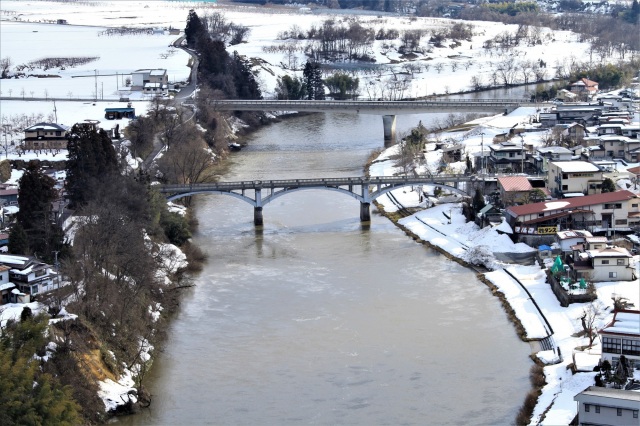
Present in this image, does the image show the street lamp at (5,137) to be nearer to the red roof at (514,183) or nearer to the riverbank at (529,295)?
the riverbank at (529,295)

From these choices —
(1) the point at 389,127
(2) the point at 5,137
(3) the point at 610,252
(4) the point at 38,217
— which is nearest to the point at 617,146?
(1) the point at 389,127

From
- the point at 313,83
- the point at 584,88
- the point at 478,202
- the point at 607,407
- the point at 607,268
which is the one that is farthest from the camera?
the point at 313,83

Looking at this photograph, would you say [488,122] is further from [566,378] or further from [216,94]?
[566,378]

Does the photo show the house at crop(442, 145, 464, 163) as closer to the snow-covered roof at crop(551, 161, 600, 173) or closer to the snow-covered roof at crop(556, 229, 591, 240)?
the snow-covered roof at crop(551, 161, 600, 173)

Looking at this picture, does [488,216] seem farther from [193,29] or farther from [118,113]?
[193,29]

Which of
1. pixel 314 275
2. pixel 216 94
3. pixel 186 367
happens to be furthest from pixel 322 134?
pixel 186 367

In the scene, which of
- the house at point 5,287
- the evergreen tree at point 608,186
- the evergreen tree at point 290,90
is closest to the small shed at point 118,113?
the evergreen tree at point 290,90
